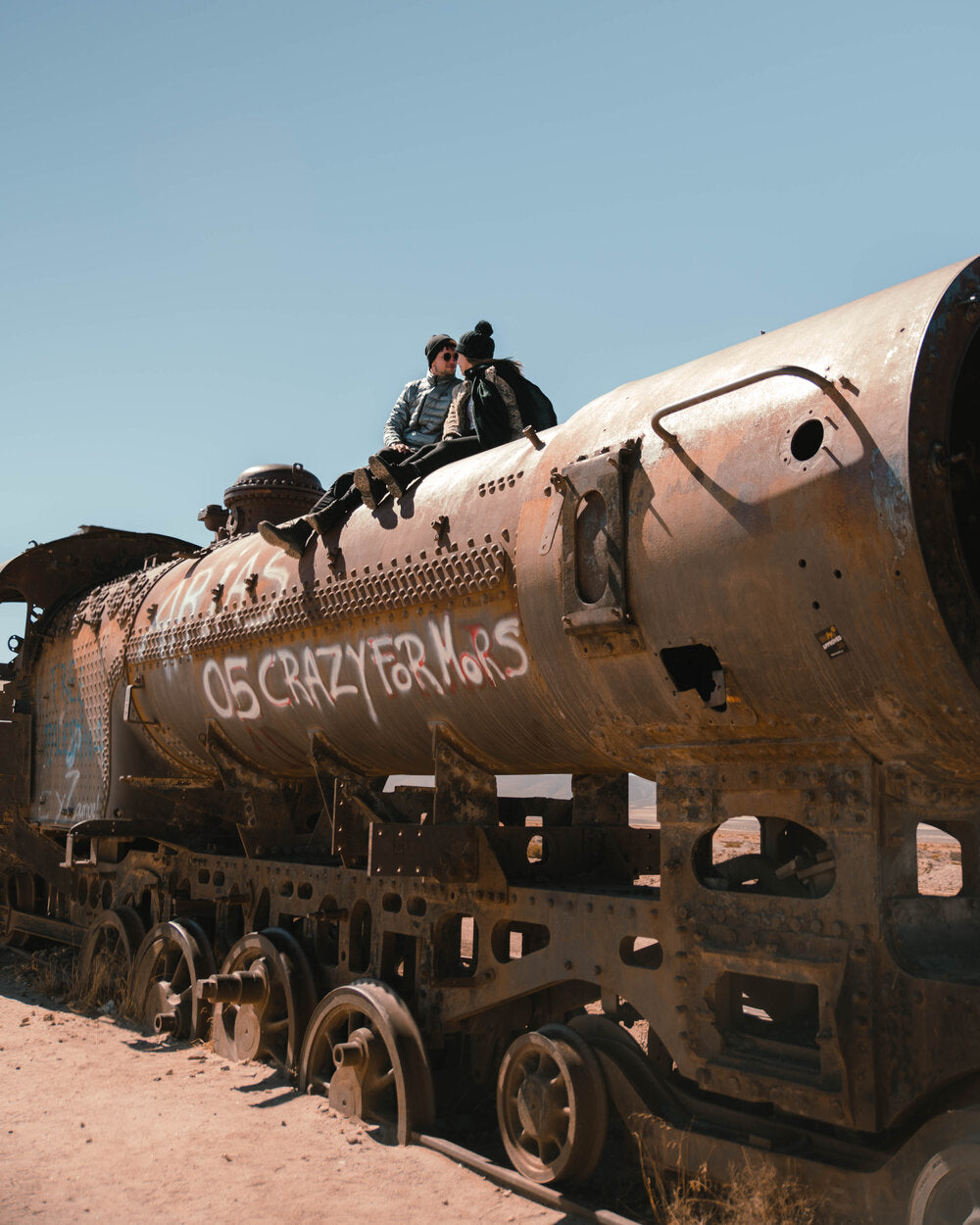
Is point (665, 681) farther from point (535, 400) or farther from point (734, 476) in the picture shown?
point (535, 400)

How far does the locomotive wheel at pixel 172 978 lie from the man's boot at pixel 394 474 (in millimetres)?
3975

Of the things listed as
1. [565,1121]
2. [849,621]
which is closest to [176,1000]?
[565,1121]

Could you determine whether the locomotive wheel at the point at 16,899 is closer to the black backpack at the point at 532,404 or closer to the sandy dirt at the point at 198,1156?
the sandy dirt at the point at 198,1156

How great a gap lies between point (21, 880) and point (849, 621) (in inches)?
425

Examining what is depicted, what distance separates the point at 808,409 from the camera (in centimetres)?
398

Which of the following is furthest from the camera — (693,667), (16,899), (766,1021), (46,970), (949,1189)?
(16,899)

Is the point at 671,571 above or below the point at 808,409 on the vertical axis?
below

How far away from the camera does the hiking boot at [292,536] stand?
696cm

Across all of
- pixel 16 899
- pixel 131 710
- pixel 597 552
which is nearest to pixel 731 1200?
pixel 597 552

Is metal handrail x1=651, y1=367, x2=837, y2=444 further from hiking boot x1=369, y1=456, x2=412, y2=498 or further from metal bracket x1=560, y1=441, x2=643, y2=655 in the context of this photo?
hiking boot x1=369, y1=456, x2=412, y2=498

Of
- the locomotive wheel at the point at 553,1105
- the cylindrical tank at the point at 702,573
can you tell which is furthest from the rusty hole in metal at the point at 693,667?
the locomotive wheel at the point at 553,1105

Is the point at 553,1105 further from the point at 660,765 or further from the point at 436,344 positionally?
the point at 436,344

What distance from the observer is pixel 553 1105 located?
188 inches

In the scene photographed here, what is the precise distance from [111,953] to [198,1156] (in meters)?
4.07
